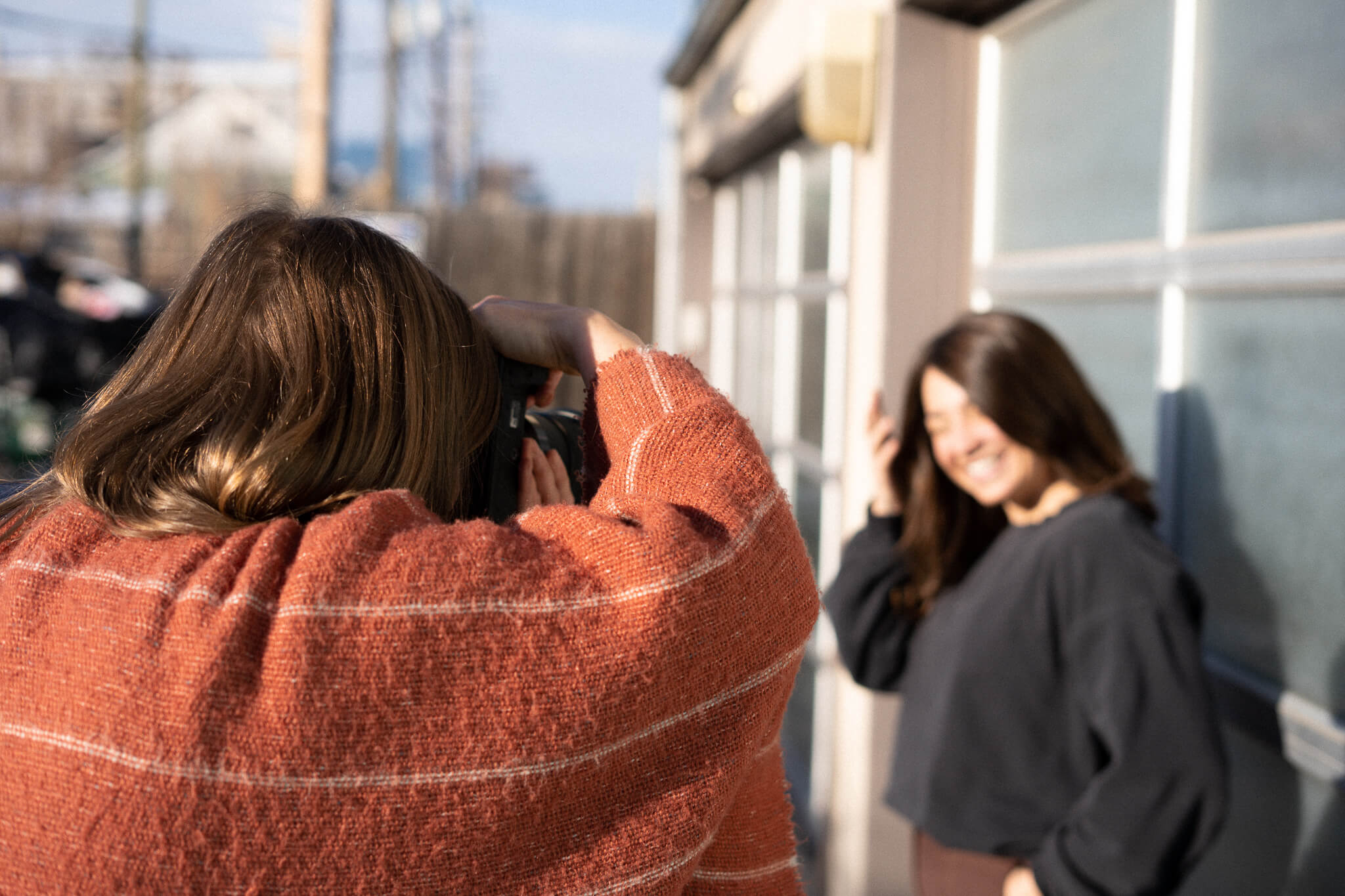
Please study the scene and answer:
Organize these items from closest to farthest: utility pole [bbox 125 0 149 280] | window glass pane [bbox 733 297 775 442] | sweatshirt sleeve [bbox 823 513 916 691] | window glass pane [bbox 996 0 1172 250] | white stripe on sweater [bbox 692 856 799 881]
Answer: white stripe on sweater [bbox 692 856 799 881] < window glass pane [bbox 996 0 1172 250] < sweatshirt sleeve [bbox 823 513 916 691] < window glass pane [bbox 733 297 775 442] < utility pole [bbox 125 0 149 280]

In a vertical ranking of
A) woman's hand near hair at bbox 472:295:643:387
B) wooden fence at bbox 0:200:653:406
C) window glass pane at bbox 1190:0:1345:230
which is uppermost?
wooden fence at bbox 0:200:653:406

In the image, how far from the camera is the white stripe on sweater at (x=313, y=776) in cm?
77

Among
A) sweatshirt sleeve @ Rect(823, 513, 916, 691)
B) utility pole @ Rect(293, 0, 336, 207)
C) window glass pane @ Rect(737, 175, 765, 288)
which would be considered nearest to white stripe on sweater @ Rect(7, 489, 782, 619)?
sweatshirt sleeve @ Rect(823, 513, 916, 691)

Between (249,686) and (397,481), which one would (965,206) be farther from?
(249,686)

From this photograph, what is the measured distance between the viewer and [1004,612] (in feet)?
5.60

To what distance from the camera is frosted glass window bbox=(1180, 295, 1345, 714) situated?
4.89 ft

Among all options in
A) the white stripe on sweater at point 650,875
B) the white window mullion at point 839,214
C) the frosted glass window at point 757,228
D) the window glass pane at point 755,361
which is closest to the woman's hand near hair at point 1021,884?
the white stripe on sweater at point 650,875

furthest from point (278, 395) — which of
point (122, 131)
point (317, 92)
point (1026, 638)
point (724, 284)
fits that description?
point (122, 131)

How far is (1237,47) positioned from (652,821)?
4.79ft

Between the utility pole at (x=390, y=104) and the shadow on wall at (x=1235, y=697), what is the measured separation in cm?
1008

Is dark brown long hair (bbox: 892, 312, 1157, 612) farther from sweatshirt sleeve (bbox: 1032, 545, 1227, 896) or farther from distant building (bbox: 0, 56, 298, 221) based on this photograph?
distant building (bbox: 0, 56, 298, 221)

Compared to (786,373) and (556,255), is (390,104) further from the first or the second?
(786,373)

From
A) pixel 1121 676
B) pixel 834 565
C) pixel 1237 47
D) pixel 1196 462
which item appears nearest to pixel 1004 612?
pixel 1121 676

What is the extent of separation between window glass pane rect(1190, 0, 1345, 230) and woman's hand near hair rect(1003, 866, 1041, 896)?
1.01 metres
